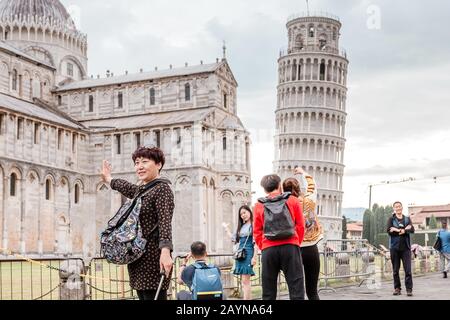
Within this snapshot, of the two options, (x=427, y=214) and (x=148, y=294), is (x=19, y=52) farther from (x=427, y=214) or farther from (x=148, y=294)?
(x=427, y=214)

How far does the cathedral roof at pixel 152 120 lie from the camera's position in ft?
174

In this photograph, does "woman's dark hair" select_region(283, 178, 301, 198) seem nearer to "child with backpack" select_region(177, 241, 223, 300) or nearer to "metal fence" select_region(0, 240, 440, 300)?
"child with backpack" select_region(177, 241, 223, 300)

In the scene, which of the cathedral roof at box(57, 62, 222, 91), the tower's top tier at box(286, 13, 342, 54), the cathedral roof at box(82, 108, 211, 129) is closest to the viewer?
the cathedral roof at box(82, 108, 211, 129)

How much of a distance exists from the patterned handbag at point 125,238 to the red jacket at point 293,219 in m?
2.46

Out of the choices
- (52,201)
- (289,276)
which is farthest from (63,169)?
(289,276)

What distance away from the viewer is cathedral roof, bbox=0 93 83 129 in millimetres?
47381

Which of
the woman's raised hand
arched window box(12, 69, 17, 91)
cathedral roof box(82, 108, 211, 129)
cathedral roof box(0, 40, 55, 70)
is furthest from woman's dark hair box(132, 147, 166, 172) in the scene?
arched window box(12, 69, 17, 91)

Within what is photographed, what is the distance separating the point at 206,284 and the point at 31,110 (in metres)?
45.9

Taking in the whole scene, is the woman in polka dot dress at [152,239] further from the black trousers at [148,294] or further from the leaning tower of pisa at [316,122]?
the leaning tower of pisa at [316,122]

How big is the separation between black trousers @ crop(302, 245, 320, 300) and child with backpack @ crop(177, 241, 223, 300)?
220cm

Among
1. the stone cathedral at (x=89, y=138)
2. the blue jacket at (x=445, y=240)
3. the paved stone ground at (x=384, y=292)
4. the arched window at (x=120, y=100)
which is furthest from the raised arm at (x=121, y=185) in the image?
the arched window at (x=120, y=100)

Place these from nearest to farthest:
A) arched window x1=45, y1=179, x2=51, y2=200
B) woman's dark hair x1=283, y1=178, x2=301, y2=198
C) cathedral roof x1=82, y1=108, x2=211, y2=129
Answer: woman's dark hair x1=283, y1=178, x2=301, y2=198, arched window x1=45, y1=179, x2=51, y2=200, cathedral roof x1=82, y1=108, x2=211, y2=129

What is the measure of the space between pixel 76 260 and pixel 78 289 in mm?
567
